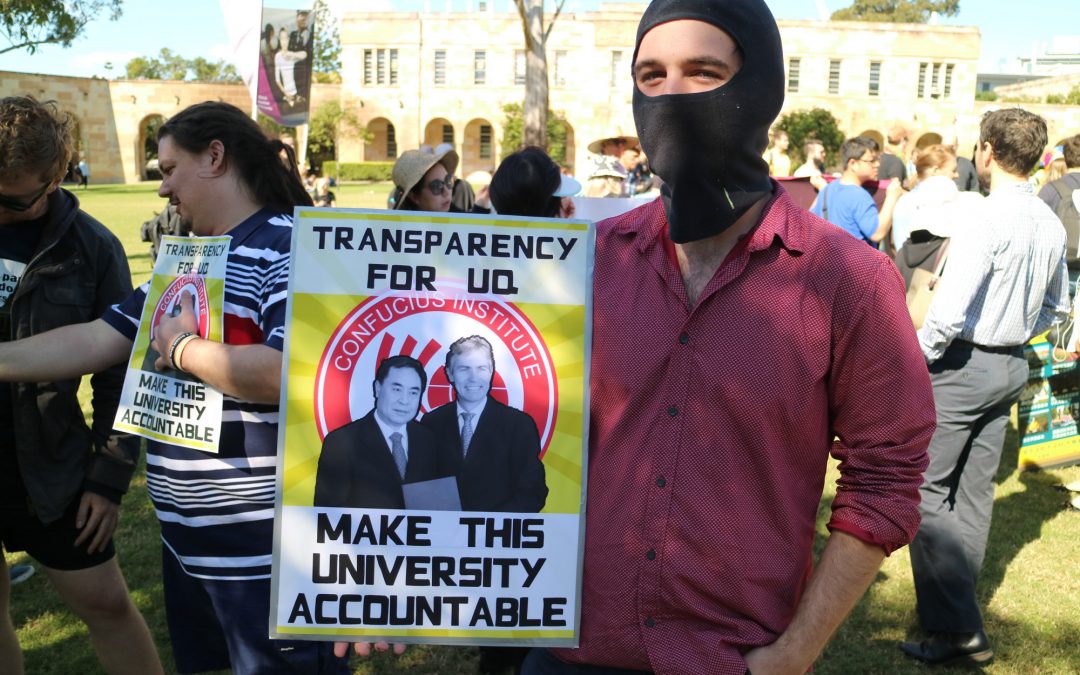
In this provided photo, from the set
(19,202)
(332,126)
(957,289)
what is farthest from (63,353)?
(332,126)

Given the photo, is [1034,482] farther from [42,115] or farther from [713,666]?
[42,115]

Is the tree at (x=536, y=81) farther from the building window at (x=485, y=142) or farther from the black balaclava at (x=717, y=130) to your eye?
the building window at (x=485, y=142)

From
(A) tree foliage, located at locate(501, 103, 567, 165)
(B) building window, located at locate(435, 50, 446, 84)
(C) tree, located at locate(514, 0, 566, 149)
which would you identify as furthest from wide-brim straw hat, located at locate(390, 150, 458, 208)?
(B) building window, located at locate(435, 50, 446, 84)

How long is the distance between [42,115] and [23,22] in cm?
1953

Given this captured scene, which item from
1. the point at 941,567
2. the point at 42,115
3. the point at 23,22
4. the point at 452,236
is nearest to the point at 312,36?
the point at 42,115

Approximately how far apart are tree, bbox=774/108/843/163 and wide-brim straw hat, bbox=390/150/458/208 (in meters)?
51.8

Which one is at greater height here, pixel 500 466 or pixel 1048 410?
pixel 500 466

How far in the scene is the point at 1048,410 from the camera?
690 centimetres

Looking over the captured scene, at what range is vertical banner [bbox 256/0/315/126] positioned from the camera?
9469mm

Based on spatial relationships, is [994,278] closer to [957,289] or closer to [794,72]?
[957,289]

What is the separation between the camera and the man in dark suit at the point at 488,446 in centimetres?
176

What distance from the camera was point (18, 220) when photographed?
3066 millimetres

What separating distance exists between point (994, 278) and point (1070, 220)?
347cm

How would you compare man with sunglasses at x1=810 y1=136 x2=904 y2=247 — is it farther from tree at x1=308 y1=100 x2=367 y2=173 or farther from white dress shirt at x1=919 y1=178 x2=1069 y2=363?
tree at x1=308 y1=100 x2=367 y2=173
